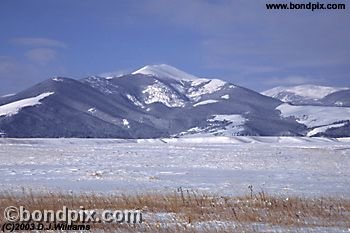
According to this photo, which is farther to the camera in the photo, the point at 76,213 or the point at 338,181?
the point at 338,181

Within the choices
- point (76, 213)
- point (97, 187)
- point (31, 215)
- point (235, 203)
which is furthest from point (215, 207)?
point (97, 187)

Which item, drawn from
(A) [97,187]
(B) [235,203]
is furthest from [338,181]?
(B) [235,203]

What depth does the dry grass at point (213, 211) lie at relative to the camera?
12.7 m

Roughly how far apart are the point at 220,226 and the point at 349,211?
16.2 ft

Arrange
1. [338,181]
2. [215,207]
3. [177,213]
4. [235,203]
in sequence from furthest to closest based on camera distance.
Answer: [338,181], [235,203], [215,207], [177,213]

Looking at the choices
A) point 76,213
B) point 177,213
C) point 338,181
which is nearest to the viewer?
point 76,213

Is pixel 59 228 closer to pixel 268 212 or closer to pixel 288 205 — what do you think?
pixel 268 212

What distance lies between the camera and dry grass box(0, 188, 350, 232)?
41.7ft

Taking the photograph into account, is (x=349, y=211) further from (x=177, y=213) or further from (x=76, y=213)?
(x=76, y=213)

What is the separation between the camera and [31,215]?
45.0 ft

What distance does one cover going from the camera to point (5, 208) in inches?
→ 587

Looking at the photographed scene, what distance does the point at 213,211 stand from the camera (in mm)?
15445

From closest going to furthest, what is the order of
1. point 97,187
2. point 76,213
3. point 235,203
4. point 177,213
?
point 76,213 → point 177,213 → point 235,203 → point 97,187

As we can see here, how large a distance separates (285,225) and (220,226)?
5.15 ft
